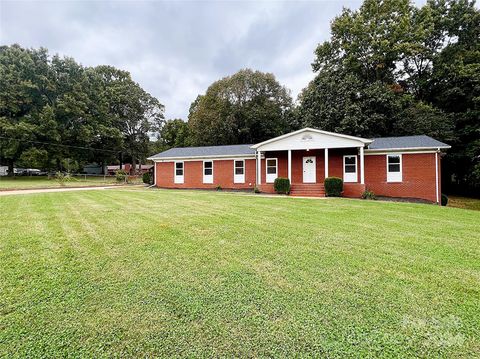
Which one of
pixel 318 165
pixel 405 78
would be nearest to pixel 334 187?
pixel 318 165

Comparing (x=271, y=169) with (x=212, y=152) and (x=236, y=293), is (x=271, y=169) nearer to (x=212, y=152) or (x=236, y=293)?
(x=212, y=152)

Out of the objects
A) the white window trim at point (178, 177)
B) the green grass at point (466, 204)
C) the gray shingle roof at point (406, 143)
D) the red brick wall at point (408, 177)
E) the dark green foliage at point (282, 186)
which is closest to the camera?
the gray shingle roof at point (406, 143)

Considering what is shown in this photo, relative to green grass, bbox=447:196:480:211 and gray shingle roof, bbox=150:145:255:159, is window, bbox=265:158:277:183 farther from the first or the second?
green grass, bbox=447:196:480:211

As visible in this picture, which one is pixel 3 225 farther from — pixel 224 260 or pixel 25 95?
pixel 25 95

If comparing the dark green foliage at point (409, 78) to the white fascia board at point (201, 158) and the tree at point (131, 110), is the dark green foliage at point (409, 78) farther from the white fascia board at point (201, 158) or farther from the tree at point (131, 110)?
the tree at point (131, 110)

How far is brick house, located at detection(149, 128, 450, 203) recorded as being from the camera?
15016mm

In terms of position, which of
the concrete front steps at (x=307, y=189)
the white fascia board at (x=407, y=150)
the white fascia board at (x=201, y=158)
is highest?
the white fascia board at (x=201, y=158)

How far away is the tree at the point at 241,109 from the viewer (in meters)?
32.0

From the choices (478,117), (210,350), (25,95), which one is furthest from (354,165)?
(25,95)

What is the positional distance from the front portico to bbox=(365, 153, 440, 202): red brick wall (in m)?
0.81

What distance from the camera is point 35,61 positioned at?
30047 mm

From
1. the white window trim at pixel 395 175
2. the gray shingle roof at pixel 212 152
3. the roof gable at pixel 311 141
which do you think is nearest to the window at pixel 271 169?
the gray shingle roof at pixel 212 152

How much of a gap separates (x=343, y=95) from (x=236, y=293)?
80.6 feet

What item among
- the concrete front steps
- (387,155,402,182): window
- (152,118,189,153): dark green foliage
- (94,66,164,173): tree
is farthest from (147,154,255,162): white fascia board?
(152,118,189,153): dark green foliage
